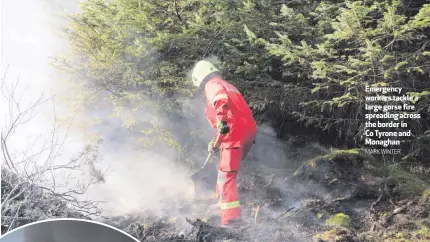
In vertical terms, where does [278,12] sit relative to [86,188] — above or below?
above

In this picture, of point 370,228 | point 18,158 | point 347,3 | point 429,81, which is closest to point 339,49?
point 347,3

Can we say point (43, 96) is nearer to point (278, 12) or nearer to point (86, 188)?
point (86, 188)

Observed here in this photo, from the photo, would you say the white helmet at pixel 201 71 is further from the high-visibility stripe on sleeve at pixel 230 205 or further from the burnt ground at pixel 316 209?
the high-visibility stripe on sleeve at pixel 230 205

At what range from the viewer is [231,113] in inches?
122

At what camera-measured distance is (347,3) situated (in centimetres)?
286

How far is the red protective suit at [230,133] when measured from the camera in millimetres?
3098

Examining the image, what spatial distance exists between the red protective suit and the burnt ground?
6cm

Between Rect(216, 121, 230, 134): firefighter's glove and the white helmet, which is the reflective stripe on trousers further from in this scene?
the white helmet

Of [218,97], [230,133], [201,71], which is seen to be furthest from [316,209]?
[201,71]

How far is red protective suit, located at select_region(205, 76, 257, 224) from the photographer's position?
3098mm

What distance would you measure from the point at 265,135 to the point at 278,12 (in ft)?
2.53

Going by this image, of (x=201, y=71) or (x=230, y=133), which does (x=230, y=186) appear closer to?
(x=230, y=133)

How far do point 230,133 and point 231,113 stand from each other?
0.42ft

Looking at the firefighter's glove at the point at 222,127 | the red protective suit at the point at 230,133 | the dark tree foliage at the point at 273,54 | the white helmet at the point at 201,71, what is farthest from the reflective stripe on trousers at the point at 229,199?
the white helmet at the point at 201,71
